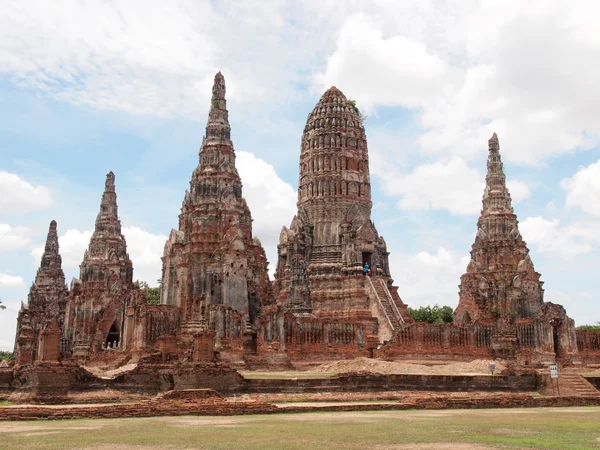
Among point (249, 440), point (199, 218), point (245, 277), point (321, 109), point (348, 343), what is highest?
point (321, 109)

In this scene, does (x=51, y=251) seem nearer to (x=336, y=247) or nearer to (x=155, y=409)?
(x=336, y=247)

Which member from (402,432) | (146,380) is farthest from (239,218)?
(402,432)

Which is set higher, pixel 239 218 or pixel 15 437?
pixel 239 218

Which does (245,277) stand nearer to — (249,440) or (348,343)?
(348,343)

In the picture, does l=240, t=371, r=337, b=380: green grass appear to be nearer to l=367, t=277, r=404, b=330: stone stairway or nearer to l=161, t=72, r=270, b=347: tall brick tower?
l=161, t=72, r=270, b=347: tall brick tower

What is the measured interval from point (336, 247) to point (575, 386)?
23.6 m

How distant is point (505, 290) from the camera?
200ft

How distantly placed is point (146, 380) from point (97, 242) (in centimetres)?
4024

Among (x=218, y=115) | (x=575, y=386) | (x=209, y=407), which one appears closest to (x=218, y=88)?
(x=218, y=115)

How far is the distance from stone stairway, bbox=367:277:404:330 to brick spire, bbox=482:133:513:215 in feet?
76.2

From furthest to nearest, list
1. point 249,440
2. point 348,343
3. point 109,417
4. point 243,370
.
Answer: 1. point 348,343
2. point 243,370
3. point 109,417
4. point 249,440

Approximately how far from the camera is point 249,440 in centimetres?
1434

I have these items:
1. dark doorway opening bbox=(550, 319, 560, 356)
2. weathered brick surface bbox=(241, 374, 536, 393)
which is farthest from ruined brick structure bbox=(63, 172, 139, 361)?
dark doorway opening bbox=(550, 319, 560, 356)

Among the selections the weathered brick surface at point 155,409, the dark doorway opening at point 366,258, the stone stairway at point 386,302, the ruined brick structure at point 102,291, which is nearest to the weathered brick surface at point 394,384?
the weathered brick surface at point 155,409
